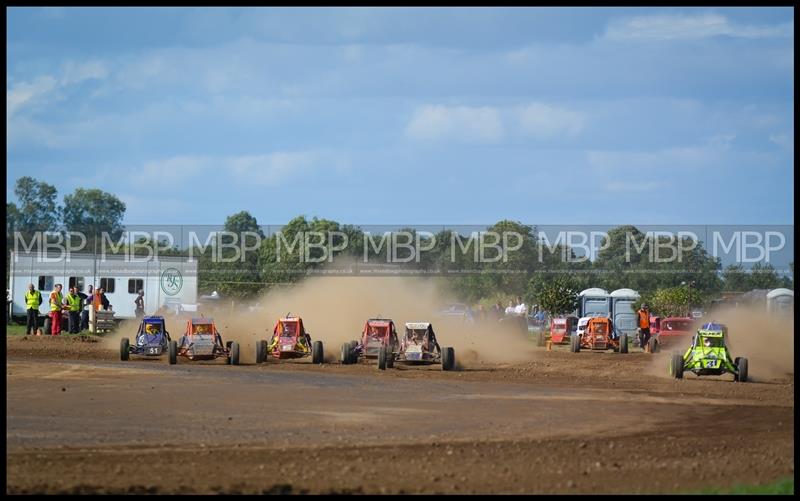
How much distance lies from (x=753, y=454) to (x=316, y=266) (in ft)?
185

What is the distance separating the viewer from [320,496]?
11.0 meters

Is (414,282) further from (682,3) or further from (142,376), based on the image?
(682,3)

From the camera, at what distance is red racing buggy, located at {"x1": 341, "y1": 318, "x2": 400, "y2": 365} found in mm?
29062

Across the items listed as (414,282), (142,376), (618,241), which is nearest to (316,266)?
(414,282)

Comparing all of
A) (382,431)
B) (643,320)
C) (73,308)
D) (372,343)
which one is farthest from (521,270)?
(382,431)

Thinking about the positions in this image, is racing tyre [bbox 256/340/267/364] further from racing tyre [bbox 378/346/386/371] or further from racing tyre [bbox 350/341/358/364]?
racing tyre [bbox 378/346/386/371]

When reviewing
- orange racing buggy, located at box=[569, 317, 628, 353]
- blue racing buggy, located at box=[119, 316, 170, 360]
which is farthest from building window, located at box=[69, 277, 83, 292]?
orange racing buggy, located at box=[569, 317, 628, 353]

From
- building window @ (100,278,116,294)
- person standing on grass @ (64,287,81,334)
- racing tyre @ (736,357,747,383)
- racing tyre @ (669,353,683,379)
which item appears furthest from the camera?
building window @ (100,278,116,294)

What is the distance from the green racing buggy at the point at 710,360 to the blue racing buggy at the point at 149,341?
13672mm

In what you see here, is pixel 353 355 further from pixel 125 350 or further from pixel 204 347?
pixel 125 350

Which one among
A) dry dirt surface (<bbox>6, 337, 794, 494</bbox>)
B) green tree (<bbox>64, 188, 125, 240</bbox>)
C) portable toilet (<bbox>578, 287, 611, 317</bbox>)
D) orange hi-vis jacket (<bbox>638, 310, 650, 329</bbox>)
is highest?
green tree (<bbox>64, 188, 125, 240</bbox>)

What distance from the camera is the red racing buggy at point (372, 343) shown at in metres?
29.1

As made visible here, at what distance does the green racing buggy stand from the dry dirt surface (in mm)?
309

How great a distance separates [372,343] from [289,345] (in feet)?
7.71
